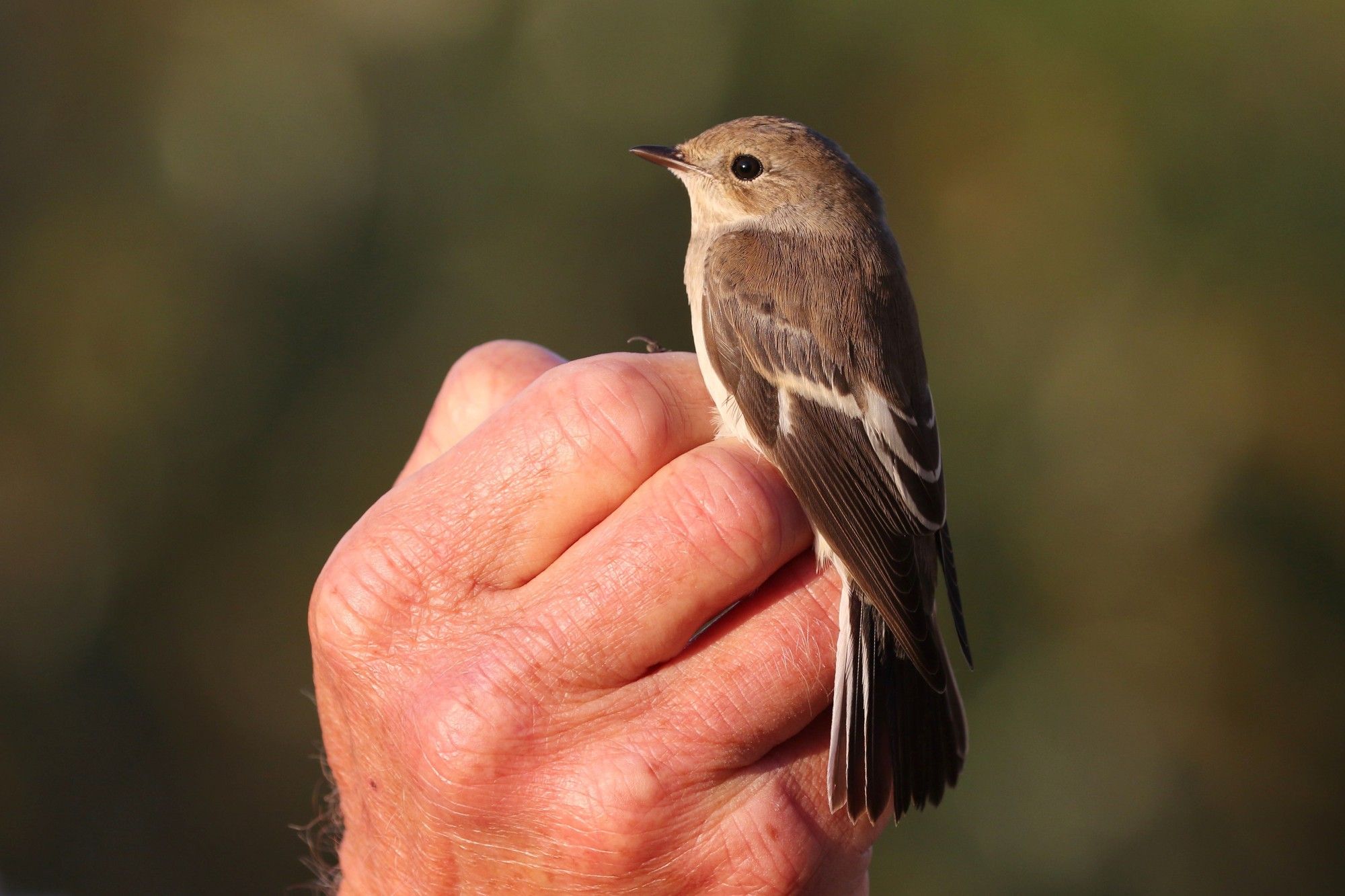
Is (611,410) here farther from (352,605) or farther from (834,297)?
(834,297)

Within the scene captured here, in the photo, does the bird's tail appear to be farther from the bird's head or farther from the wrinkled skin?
the bird's head

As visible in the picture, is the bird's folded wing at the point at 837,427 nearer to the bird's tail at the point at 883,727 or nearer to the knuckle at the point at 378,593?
the bird's tail at the point at 883,727

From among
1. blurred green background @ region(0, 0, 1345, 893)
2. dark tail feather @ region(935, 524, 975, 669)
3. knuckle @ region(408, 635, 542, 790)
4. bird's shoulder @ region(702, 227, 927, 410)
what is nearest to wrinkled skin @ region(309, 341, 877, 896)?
knuckle @ region(408, 635, 542, 790)

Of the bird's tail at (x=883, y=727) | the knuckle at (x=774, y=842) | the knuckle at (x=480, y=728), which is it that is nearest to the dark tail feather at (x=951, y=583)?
the bird's tail at (x=883, y=727)

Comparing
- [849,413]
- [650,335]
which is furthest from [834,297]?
[650,335]

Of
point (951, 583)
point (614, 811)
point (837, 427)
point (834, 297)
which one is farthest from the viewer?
point (951, 583)

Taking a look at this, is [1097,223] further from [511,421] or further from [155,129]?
[155,129]
